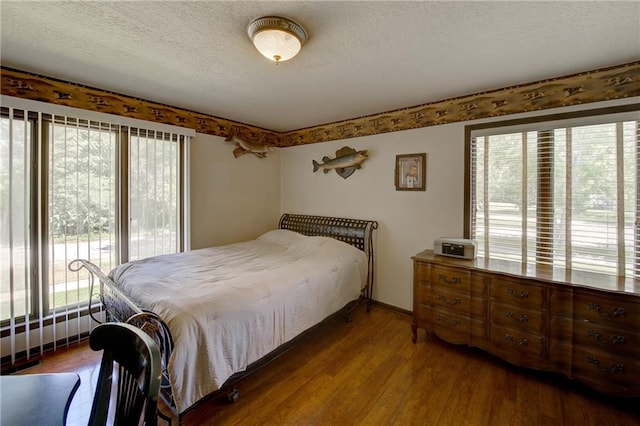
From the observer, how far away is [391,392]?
81.1 inches

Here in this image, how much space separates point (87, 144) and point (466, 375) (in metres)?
4.09

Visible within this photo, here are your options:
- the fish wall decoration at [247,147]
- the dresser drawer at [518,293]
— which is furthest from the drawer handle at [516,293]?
the fish wall decoration at [247,147]

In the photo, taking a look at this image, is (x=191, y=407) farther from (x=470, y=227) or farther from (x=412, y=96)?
(x=412, y=96)

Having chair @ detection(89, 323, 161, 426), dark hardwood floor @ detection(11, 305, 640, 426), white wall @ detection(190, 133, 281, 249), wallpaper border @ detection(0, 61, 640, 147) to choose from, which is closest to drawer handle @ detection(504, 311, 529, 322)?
dark hardwood floor @ detection(11, 305, 640, 426)

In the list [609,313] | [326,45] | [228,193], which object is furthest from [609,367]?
[228,193]

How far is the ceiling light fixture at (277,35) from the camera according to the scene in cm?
160

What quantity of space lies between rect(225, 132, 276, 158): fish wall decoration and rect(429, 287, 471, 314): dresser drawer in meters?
3.11

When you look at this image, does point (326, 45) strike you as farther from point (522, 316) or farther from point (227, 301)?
Answer: point (522, 316)

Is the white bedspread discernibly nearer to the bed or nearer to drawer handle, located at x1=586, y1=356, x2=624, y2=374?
the bed

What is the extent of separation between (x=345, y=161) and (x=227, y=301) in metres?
2.56

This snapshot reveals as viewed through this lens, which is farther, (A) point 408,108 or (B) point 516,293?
(A) point 408,108

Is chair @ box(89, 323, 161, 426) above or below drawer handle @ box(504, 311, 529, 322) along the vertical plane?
above

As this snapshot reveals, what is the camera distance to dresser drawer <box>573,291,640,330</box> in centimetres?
182

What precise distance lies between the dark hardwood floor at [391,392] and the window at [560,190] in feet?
3.47
